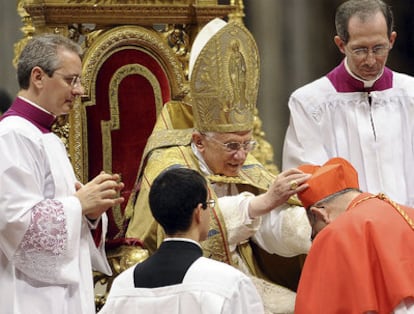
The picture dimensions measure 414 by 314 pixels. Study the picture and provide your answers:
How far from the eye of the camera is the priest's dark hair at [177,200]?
3434 millimetres

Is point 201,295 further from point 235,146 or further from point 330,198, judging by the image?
point 235,146

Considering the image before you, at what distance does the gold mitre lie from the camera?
4.92 meters

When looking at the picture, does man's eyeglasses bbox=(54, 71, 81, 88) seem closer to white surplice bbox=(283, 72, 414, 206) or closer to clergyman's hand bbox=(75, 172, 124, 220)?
clergyman's hand bbox=(75, 172, 124, 220)

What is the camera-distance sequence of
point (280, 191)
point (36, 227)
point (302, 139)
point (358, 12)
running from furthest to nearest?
point (302, 139)
point (358, 12)
point (280, 191)
point (36, 227)

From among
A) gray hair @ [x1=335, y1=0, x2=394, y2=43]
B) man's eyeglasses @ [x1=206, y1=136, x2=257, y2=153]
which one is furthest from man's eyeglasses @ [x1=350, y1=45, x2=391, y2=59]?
man's eyeglasses @ [x1=206, y1=136, x2=257, y2=153]

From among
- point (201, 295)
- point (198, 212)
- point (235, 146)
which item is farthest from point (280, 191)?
point (201, 295)

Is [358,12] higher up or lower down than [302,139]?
higher up

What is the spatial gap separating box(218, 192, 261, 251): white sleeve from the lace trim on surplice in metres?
0.82

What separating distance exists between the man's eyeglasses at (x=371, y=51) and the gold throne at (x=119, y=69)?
0.76 meters

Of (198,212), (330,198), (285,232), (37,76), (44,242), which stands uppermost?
(37,76)

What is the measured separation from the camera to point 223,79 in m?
4.98

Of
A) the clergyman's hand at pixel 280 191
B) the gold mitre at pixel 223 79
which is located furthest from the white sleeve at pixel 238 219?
the gold mitre at pixel 223 79

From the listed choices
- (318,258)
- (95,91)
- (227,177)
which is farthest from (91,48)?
(318,258)

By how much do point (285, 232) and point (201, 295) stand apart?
5.00 feet
